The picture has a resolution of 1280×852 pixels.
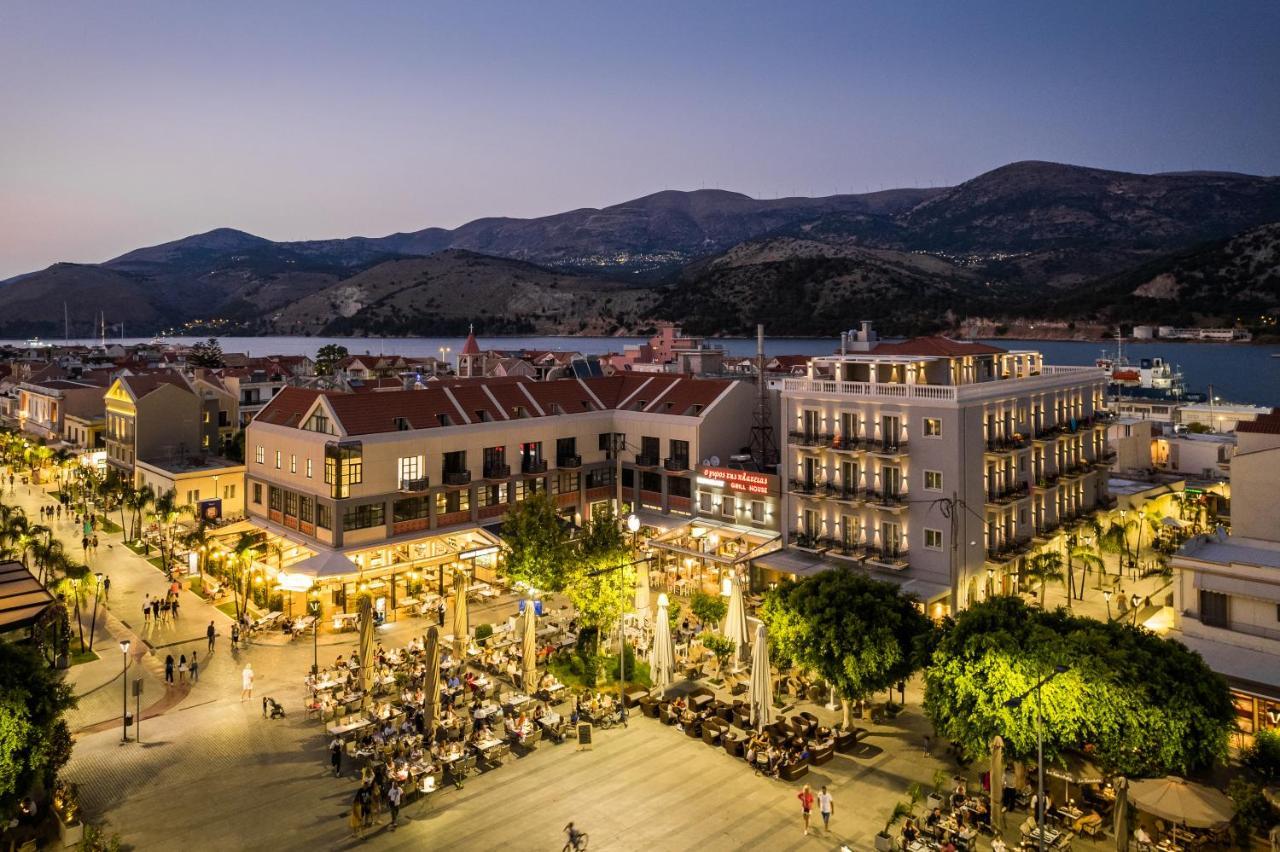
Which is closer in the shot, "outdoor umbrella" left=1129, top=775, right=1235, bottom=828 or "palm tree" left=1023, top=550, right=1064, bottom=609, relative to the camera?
"outdoor umbrella" left=1129, top=775, right=1235, bottom=828

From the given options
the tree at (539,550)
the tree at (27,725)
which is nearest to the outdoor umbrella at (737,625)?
the tree at (539,550)

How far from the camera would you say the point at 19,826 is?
21328 millimetres

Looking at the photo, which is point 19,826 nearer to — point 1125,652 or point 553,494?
point 1125,652

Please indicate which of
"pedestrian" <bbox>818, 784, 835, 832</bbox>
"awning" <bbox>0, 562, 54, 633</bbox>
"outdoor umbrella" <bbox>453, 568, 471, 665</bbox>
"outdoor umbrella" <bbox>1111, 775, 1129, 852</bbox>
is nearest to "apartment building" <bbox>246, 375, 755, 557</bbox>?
"outdoor umbrella" <bbox>453, 568, 471, 665</bbox>

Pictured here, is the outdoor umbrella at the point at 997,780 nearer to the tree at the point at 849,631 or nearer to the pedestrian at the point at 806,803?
the pedestrian at the point at 806,803

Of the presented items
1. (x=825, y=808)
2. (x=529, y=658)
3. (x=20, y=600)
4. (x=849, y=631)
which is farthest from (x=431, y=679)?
(x=20, y=600)

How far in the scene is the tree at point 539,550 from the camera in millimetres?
37719

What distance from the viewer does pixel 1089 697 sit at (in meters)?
21.2

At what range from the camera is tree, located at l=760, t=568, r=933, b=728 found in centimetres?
2661

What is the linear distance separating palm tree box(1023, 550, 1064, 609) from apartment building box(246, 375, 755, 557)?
19.3 metres

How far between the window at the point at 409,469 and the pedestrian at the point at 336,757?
69.8 ft

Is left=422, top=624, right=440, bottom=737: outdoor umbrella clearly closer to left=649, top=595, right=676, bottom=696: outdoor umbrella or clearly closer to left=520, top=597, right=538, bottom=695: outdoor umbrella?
left=520, top=597, right=538, bottom=695: outdoor umbrella

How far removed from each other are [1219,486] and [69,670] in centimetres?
6844

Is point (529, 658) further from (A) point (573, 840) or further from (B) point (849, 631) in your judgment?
(B) point (849, 631)
